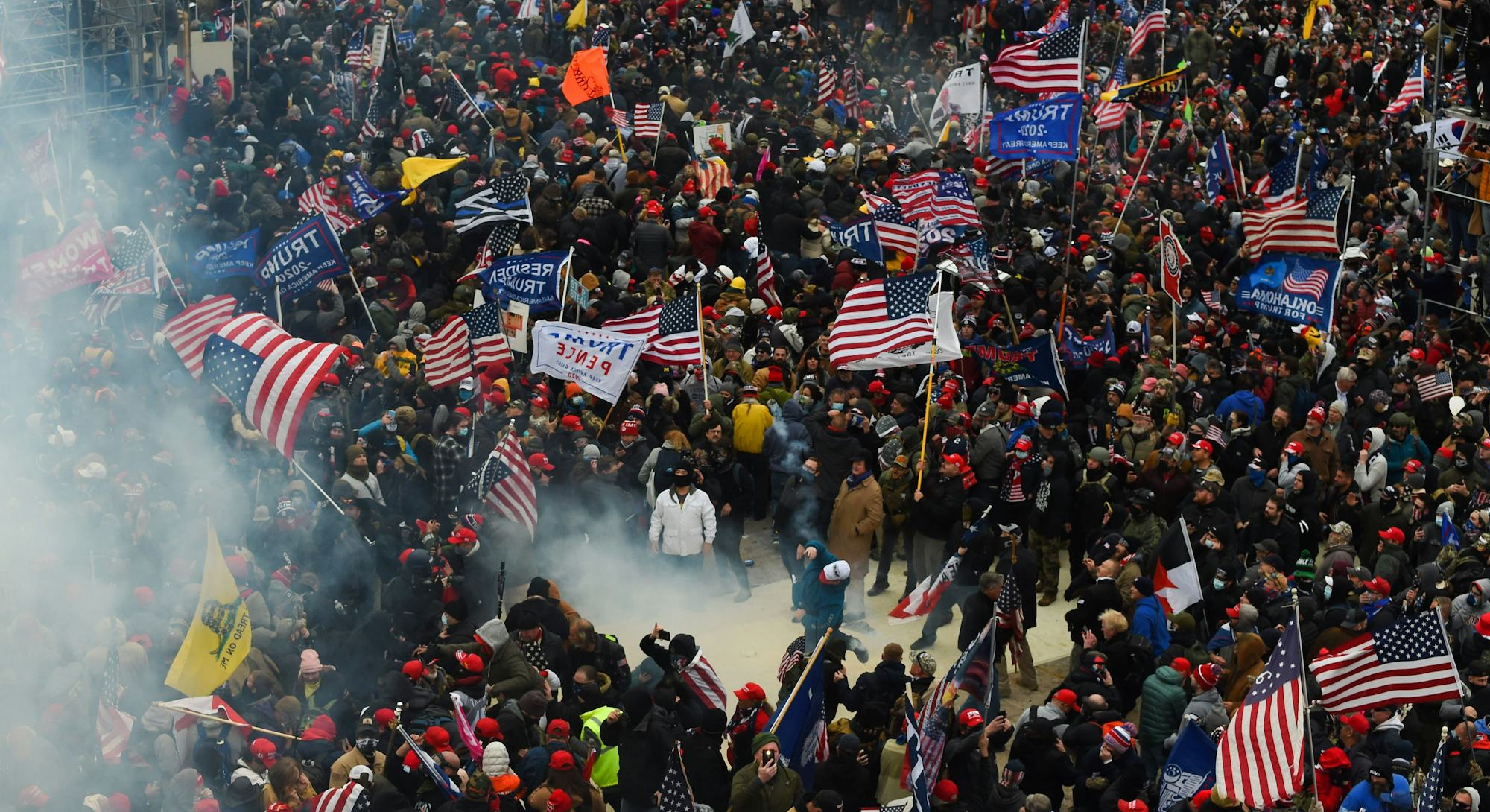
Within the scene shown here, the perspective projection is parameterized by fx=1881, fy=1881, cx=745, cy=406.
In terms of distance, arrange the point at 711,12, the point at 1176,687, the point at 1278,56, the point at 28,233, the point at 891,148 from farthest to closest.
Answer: the point at 711,12, the point at 1278,56, the point at 891,148, the point at 28,233, the point at 1176,687

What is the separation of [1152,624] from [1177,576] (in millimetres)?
577

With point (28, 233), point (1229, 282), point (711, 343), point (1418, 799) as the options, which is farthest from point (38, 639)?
point (1229, 282)

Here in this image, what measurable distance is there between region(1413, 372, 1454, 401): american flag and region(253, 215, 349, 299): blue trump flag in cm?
1054

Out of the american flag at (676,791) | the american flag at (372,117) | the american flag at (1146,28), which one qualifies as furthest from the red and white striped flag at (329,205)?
the american flag at (1146,28)

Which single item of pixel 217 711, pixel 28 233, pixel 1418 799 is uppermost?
pixel 1418 799

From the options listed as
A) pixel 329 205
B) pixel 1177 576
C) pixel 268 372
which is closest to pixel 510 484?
pixel 268 372

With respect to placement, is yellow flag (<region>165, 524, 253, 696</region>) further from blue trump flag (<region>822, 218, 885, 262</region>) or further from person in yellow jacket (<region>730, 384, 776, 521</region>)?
blue trump flag (<region>822, 218, 885, 262</region>)

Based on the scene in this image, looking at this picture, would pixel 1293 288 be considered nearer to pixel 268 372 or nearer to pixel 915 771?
pixel 915 771

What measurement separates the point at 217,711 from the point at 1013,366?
8.79 metres

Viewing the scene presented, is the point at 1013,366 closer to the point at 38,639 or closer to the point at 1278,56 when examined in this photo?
the point at 38,639

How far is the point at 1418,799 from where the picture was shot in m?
11.4

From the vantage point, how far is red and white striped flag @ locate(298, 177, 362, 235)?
2073 cm

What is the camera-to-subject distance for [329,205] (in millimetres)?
21062

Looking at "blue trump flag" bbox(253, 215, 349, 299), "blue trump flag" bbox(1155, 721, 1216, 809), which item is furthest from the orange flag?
"blue trump flag" bbox(1155, 721, 1216, 809)
